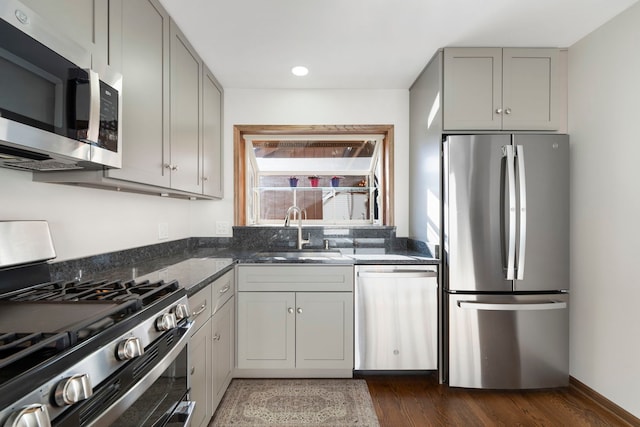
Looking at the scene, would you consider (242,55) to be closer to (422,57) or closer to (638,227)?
(422,57)

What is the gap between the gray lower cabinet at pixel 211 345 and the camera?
158 centimetres

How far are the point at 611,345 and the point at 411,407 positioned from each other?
132cm

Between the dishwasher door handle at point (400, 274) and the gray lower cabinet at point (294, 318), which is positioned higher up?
the dishwasher door handle at point (400, 274)

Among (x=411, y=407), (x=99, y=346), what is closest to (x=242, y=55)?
(x=99, y=346)

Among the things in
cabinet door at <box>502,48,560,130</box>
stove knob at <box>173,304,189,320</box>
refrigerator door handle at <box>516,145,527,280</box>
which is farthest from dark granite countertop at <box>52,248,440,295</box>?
cabinet door at <box>502,48,560,130</box>

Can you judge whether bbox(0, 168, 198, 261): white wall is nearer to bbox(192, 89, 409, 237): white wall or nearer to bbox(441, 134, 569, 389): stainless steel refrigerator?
bbox(192, 89, 409, 237): white wall

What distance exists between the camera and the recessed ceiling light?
2559mm

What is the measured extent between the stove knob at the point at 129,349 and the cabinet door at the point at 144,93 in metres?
0.74

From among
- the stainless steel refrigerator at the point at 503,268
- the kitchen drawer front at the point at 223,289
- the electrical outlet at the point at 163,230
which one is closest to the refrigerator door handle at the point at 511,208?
the stainless steel refrigerator at the point at 503,268

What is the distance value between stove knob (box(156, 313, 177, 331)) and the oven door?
1.8 inches

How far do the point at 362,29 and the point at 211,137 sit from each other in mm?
1437

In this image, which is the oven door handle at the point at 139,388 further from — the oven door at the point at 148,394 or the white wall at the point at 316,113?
the white wall at the point at 316,113

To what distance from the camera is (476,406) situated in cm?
209

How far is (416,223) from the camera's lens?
110 inches
